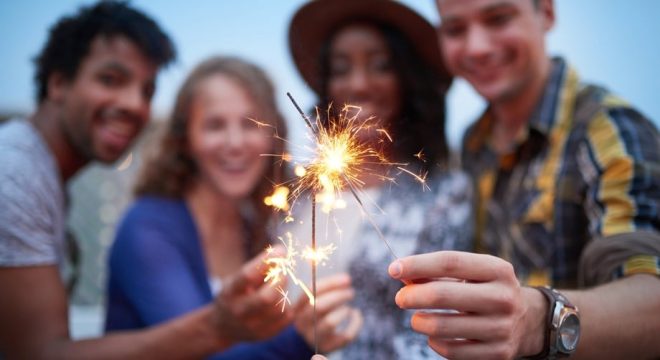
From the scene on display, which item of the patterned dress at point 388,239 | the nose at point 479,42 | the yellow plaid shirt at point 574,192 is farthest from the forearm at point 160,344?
the nose at point 479,42

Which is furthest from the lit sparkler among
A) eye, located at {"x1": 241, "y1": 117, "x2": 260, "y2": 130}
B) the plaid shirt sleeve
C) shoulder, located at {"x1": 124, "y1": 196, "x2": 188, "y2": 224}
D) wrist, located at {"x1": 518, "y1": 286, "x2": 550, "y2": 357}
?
shoulder, located at {"x1": 124, "y1": 196, "x2": 188, "y2": 224}

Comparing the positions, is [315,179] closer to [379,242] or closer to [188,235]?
[379,242]

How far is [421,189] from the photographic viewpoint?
3.76 ft

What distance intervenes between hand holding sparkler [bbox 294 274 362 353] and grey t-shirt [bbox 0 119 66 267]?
1.93 ft

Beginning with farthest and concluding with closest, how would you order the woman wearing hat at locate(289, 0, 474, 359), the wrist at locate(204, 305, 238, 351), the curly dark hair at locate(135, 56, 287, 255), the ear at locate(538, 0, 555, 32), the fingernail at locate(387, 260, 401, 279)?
the curly dark hair at locate(135, 56, 287, 255)
the ear at locate(538, 0, 555, 32)
the woman wearing hat at locate(289, 0, 474, 359)
the wrist at locate(204, 305, 238, 351)
the fingernail at locate(387, 260, 401, 279)

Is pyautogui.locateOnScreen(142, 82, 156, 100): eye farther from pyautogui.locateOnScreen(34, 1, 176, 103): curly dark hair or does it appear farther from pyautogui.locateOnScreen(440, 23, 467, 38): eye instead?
pyautogui.locateOnScreen(440, 23, 467, 38): eye

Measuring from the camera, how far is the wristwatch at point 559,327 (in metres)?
0.67

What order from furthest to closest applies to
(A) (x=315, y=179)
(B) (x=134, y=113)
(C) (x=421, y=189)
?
1. (B) (x=134, y=113)
2. (C) (x=421, y=189)
3. (A) (x=315, y=179)

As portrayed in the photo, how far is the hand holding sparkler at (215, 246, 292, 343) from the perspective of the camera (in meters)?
0.85

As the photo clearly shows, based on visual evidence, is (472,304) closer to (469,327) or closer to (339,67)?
(469,327)

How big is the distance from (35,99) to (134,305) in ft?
2.26

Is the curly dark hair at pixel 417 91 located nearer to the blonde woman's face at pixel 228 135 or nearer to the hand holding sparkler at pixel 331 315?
the blonde woman's face at pixel 228 135

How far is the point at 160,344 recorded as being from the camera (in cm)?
103

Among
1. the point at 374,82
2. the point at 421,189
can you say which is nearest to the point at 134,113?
the point at 374,82
